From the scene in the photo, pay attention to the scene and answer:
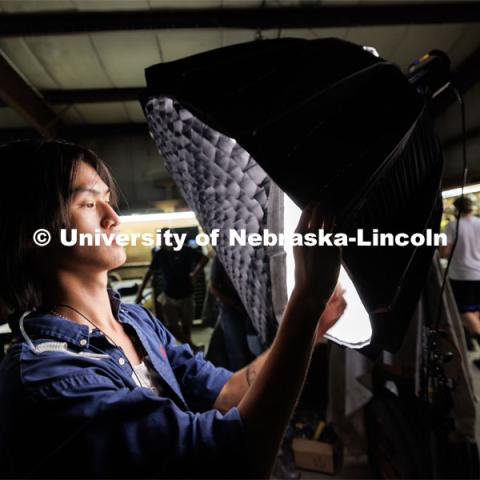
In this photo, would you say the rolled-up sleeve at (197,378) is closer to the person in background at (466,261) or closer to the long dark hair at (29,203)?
the long dark hair at (29,203)

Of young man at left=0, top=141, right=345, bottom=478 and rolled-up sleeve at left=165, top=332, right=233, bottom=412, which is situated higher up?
young man at left=0, top=141, right=345, bottom=478

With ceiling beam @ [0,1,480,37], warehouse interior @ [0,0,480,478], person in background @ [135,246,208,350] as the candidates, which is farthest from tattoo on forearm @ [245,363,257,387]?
ceiling beam @ [0,1,480,37]

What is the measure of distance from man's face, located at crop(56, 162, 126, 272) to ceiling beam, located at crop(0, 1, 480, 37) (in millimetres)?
2095

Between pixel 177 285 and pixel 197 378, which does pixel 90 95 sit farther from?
pixel 197 378

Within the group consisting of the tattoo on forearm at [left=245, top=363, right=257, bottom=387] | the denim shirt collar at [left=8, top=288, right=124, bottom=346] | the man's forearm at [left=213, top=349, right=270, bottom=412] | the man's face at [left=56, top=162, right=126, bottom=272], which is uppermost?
the man's face at [left=56, top=162, right=126, bottom=272]

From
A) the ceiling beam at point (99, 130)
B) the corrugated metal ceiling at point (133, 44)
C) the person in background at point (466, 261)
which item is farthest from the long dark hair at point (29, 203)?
the ceiling beam at point (99, 130)

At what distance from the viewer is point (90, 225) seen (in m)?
0.55

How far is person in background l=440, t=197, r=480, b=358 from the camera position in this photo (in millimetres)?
2625

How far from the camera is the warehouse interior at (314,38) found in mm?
1388

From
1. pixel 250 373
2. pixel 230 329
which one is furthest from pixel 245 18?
pixel 250 373

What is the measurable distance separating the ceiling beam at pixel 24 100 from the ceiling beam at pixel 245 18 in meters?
0.71

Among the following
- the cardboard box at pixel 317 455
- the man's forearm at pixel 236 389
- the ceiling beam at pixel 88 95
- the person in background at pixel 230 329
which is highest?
the ceiling beam at pixel 88 95

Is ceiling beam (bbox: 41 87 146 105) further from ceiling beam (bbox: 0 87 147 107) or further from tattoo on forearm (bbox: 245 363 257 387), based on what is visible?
tattoo on forearm (bbox: 245 363 257 387)

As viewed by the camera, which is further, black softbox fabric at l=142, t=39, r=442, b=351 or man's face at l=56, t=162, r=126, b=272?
man's face at l=56, t=162, r=126, b=272
